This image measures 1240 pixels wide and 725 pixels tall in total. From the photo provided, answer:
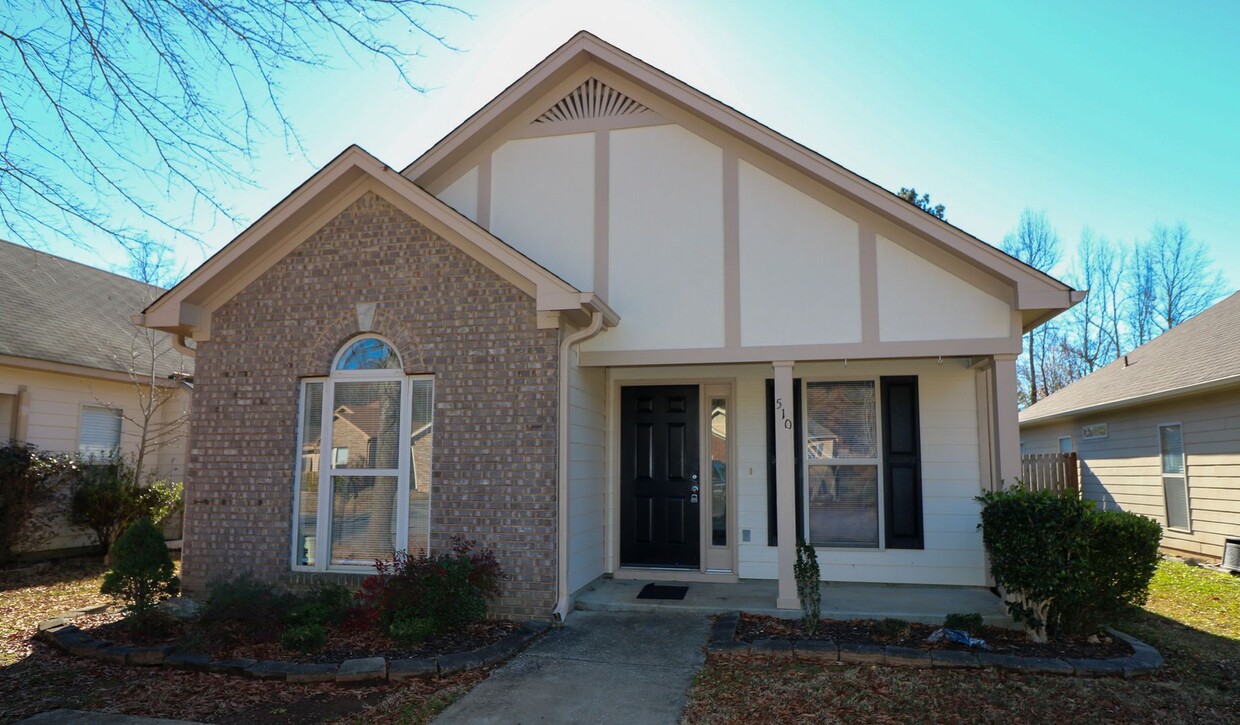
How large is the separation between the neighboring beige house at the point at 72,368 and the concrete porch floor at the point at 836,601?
27.3 ft

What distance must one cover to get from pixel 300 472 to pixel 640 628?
374 cm

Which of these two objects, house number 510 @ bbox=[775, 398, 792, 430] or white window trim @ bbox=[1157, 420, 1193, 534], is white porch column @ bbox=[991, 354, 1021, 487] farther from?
white window trim @ bbox=[1157, 420, 1193, 534]

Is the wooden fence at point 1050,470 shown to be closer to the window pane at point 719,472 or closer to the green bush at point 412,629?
the window pane at point 719,472

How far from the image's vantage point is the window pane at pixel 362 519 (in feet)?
25.9

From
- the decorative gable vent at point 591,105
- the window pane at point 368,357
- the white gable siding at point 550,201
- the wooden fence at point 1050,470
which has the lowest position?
the wooden fence at point 1050,470

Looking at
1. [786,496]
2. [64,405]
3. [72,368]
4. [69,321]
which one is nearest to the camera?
[786,496]

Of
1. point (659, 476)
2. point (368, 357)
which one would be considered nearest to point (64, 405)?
point (368, 357)

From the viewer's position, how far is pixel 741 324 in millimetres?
8016

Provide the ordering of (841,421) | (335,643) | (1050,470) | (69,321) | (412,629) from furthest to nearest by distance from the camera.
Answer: (69,321), (1050,470), (841,421), (335,643), (412,629)

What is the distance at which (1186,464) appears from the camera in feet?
38.9

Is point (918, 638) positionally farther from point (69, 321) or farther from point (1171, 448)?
point (69, 321)

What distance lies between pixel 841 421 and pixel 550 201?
163 inches

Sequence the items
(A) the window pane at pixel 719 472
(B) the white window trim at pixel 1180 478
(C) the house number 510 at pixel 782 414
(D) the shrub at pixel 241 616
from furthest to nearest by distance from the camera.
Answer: (B) the white window trim at pixel 1180 478 < (A) the window pane at pixel 719 472 < (C) the house number 510 at pixel 782 414 < (D) the shrub at pixel 241 616

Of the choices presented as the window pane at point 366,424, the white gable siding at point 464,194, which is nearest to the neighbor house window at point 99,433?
the window pane at point 366,424
